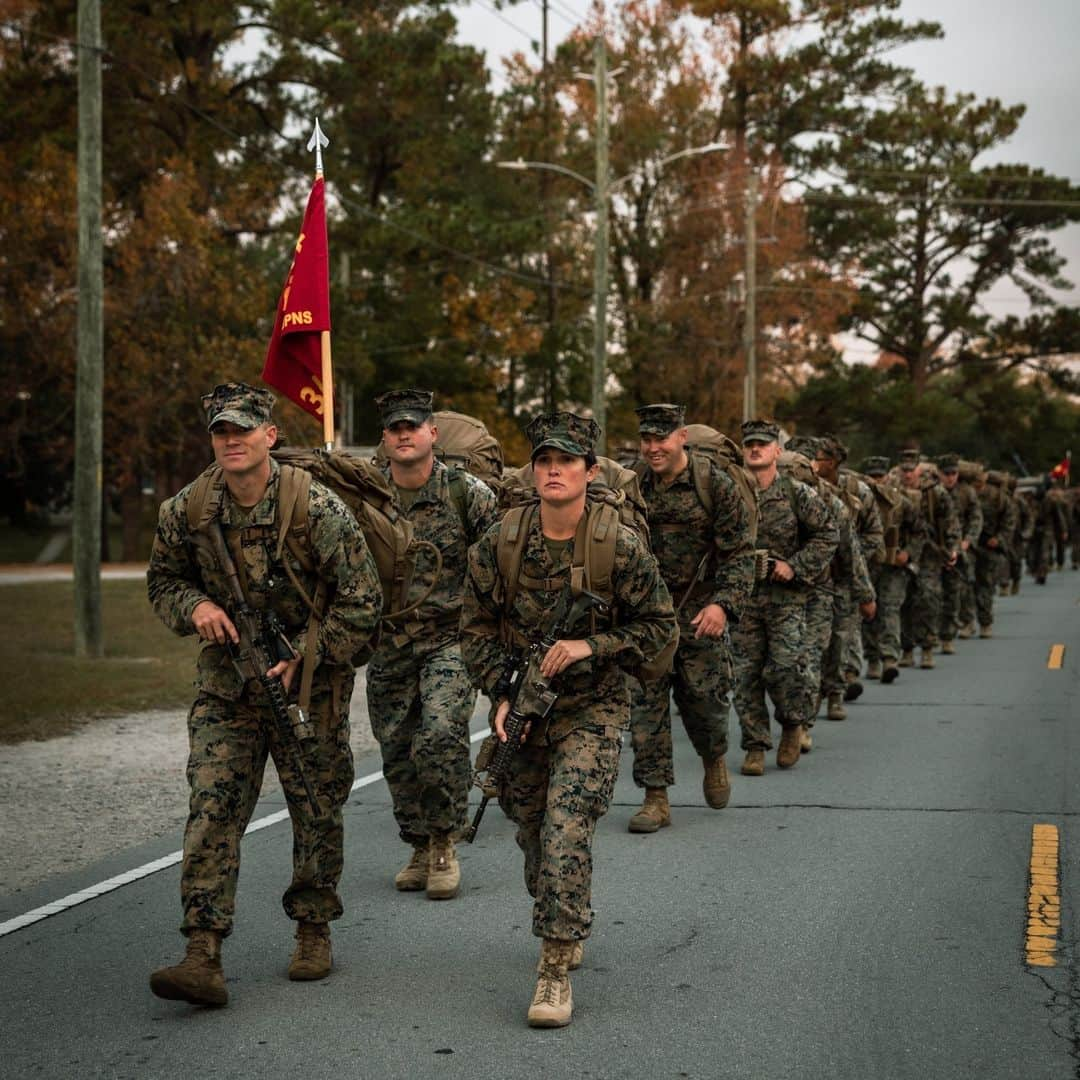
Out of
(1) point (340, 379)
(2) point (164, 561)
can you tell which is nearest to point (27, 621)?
(2) point (164, 561)

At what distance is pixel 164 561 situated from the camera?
5598mm

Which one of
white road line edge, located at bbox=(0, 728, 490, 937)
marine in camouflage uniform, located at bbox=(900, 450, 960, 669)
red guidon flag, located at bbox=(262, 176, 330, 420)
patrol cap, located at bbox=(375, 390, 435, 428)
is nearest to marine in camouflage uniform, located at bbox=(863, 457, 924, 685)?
marine in camouflage uniform, located at bbox=(900, 450, 960, 669)

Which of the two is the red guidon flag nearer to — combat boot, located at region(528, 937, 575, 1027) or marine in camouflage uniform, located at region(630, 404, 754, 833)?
marine in camouflage uniform, located at region(630, 404, 754, 833)

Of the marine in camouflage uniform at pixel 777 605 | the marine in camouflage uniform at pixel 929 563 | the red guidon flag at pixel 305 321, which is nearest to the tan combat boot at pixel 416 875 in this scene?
the red guidon flag at pixel 305 321

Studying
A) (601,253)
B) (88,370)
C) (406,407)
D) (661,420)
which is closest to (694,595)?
(661,420)

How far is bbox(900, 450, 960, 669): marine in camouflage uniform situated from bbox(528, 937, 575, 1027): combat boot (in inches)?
471

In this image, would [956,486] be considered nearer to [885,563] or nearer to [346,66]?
[885,563]

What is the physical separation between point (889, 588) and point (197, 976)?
1142cm

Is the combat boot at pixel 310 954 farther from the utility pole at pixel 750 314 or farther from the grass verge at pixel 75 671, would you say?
the utility pole at pixel 750 314

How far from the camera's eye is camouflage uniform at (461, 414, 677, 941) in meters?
5.61

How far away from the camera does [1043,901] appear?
6.72 metres

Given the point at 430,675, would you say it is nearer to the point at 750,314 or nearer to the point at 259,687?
the point at 259,687

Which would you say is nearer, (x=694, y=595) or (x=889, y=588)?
(x=694, y=595)

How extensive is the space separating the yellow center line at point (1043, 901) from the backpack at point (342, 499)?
2.62m
